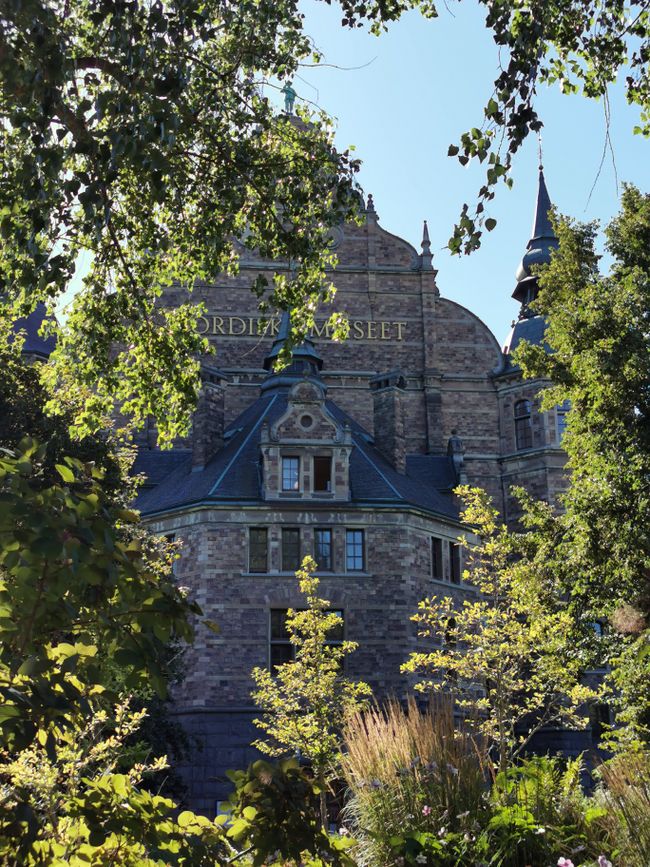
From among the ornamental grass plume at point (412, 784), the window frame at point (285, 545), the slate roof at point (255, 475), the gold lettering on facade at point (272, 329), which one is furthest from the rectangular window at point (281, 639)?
the ornamental grass plume at point (412, 784)

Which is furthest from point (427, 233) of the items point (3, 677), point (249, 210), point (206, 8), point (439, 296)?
point (3, 677)

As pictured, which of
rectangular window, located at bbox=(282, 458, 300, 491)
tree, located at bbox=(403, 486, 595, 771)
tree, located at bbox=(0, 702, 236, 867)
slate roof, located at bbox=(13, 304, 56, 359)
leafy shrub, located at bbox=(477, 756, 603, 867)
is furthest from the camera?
slate roof, located at bbox=(13, 304, 56, 359)

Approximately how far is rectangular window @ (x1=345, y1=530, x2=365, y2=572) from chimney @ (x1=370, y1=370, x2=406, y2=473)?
412cm

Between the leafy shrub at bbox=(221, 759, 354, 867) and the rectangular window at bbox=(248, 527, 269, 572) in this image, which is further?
the rectangular window at bbox=(248, 527, 269, 572)

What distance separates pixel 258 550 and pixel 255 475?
2.45 meters

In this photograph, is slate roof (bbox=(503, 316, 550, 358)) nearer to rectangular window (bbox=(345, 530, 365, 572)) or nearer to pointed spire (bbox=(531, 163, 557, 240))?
pointed spire (bbox=(531, 163, 557, 240))

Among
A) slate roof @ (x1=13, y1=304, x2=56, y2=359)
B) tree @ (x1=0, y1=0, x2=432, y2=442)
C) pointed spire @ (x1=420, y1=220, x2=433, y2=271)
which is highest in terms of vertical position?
pointed spire @ (x1=420, y1=220, x2=433, y2=271)

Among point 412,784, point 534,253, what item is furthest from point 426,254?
point 412,784

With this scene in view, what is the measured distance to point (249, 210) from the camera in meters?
11.5

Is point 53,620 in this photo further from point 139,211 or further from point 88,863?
point 139,211

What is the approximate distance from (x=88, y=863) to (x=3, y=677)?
1012 mm

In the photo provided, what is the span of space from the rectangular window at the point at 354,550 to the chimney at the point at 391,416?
4121 millimetres

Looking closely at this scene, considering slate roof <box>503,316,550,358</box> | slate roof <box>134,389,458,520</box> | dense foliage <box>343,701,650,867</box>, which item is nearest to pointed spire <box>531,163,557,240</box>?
slate roof <box>503,316,550,358</box>

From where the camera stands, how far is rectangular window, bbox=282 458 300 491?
31188mm
